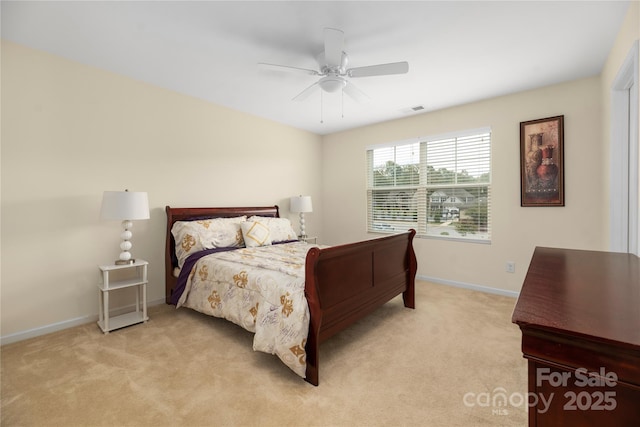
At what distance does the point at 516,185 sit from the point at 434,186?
3.32ft

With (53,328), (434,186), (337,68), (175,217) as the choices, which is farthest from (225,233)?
(434,186)

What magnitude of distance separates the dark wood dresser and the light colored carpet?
3.37ft

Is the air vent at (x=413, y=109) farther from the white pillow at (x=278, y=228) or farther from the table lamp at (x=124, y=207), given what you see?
the table lamp at (x=124, y=207)

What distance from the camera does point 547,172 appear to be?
3264 millimetres

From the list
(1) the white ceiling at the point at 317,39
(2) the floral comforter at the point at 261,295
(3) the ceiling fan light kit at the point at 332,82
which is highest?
(1) the white ceiling at the point at 317,39

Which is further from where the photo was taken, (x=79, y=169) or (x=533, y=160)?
(x=533, y=160)

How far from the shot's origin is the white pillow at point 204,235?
3.11m

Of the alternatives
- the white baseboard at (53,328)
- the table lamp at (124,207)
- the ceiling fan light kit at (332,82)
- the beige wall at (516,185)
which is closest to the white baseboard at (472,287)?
the beige wall at (516,185)

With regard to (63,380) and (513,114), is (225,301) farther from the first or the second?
(513,114)

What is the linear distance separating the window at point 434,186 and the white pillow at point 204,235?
2422 mm

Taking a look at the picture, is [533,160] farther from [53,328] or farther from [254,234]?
[53,328]

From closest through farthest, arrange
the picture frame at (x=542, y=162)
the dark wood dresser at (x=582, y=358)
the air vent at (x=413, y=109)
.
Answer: the dark wood dresser at (x=582, y=358), the picture frame at (x=542, y=162), the air vent at (x=413, y=109)

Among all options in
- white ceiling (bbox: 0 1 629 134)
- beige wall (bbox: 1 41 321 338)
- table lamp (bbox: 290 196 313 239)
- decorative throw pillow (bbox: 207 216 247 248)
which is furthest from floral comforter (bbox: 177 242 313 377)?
white ceiling (bbox: 0 1 629 134)

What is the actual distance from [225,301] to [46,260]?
169 centimetres
